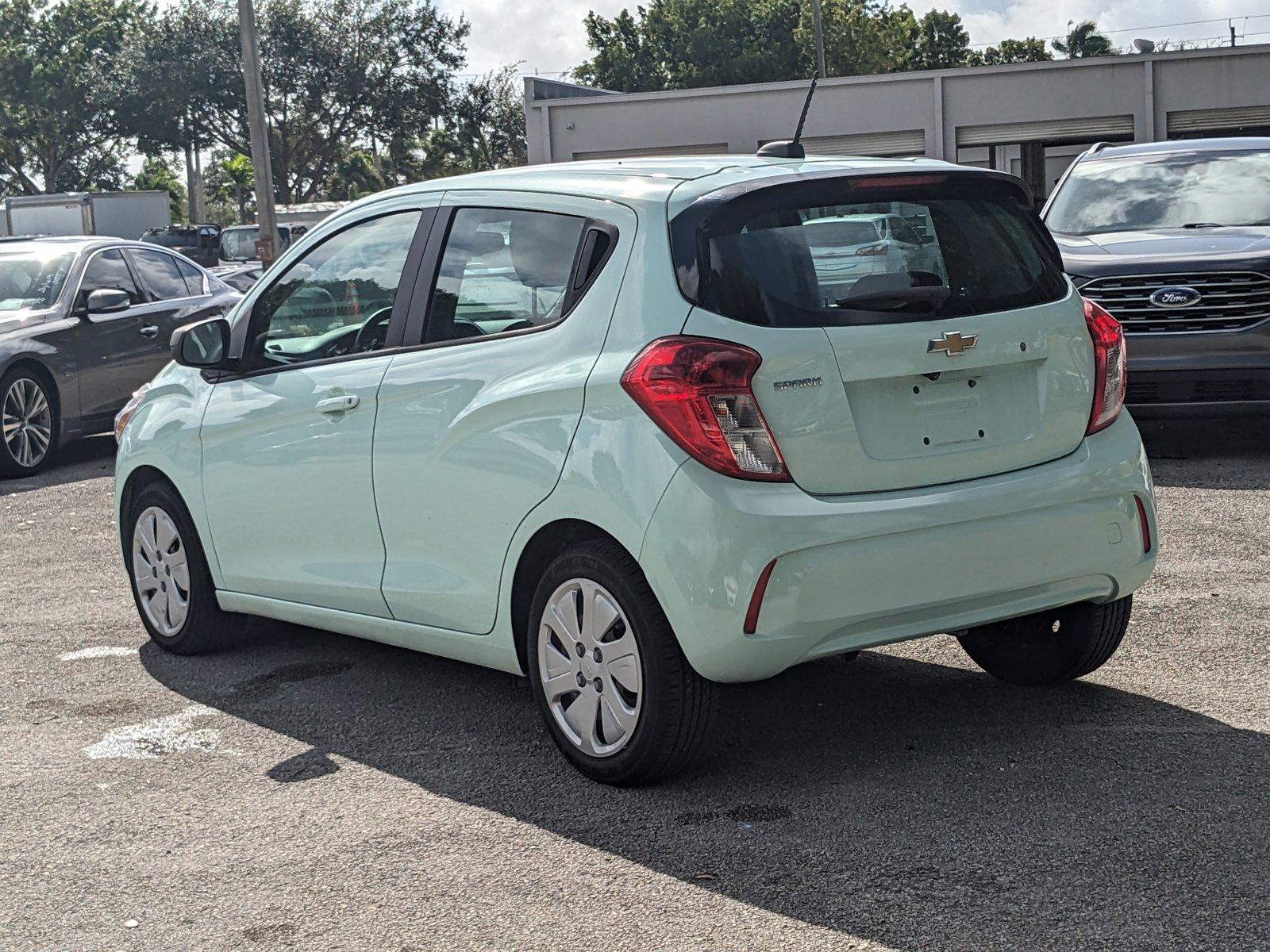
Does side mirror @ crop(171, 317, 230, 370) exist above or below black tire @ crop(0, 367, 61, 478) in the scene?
above

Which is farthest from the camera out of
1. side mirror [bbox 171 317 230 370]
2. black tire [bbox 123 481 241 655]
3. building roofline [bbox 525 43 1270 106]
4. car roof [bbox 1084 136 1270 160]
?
building roofline [bbox 525 43 1270 106]

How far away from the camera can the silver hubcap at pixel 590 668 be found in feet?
14.0

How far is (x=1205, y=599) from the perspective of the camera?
6.20 metres

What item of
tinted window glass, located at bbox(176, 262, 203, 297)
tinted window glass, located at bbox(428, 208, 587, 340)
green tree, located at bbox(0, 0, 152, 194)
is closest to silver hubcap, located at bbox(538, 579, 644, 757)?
tinted window glass, located at bbox(428, 208, 587, 340)

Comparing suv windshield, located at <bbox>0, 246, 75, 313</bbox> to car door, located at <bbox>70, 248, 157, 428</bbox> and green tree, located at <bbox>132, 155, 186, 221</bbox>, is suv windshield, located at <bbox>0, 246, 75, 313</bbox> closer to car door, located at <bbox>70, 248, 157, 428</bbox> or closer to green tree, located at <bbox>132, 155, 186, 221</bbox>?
car door, located at <bbox>70, 248, 157, 428</bbox>

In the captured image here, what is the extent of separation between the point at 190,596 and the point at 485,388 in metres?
2.04

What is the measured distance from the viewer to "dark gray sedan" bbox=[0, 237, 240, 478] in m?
11.7

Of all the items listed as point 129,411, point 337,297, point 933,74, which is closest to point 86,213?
point 933,74

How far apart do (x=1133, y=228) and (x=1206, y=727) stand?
648 centimetres

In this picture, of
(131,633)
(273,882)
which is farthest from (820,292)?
(131,633)

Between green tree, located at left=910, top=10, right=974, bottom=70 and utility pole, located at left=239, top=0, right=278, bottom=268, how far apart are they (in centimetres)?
6850

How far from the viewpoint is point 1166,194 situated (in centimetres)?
1085

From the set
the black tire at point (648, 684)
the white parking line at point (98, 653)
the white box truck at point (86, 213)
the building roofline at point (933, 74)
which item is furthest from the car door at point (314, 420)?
the white box truck at point (86, 213)

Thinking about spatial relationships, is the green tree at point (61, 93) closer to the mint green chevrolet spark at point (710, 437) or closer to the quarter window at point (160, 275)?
the quarter window at point (160, 275)
